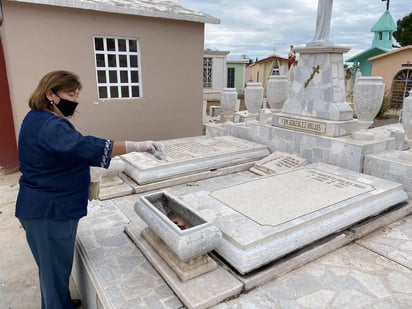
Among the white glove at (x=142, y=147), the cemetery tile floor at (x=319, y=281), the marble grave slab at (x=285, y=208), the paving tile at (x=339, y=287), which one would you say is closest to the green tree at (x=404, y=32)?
the marble grave slab at (x=285, y=208)

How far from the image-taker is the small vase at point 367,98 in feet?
13.2

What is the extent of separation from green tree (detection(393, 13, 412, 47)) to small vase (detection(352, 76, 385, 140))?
23.3 meters

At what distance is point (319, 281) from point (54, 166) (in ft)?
6.72

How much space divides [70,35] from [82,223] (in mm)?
4138

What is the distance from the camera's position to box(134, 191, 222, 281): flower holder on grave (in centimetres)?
209

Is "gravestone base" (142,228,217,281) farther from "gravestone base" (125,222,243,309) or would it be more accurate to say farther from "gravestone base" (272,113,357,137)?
"gravestone base" (272,113,357,137)

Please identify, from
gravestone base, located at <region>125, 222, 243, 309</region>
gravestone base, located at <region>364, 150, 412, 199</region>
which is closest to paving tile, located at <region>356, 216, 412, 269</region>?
gravestone base, located at <region>364, 150, 412, 199</region>

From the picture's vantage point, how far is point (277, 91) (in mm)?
5480

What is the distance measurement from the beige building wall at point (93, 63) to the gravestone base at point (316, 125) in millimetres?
2951

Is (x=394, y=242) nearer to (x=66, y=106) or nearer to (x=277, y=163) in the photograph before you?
(x=277, y=163)

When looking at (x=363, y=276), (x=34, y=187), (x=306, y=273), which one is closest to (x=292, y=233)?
(x=306, y=273)

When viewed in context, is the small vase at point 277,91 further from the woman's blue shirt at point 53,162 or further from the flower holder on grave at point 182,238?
the woman's blue shirt at point 53,162

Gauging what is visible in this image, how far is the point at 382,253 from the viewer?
8.80 ft

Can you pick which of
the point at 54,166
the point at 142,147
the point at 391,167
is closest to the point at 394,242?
the point at 391,167
